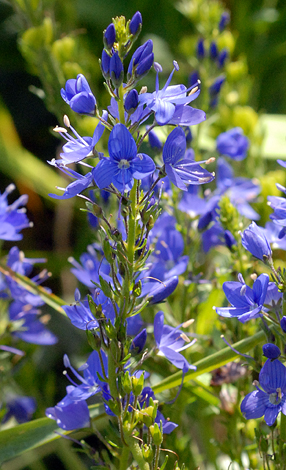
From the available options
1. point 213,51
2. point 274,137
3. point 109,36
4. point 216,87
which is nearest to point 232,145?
point 216,87

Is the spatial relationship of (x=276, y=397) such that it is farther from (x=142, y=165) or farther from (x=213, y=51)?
(x=213, y=51)

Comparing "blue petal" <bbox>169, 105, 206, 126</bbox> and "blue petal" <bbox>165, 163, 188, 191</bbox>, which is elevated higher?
"blue petal" <bbox>169, 105, 206, 126</bbox>

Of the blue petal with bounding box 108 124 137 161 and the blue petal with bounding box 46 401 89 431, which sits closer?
the blue petal with bounding box 108 124 137 161

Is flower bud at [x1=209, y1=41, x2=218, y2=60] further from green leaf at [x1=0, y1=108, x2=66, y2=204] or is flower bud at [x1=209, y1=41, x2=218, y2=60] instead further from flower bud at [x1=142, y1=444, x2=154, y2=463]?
flower bud at [x1=142, y1=444, x2=154, y2=463]

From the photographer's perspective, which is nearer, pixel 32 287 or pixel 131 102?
pixel 131 102

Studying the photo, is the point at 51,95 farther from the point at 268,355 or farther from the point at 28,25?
the point at 268,355

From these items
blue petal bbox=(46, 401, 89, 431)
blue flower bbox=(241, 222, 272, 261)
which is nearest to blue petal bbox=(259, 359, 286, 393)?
blue flower bbox=(241, 222, 272, 261)

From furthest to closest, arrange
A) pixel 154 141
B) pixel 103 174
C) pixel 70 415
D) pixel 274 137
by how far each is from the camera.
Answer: pixel 274 137, pixel 154 141, pixel 70 415, pixel 103 174
